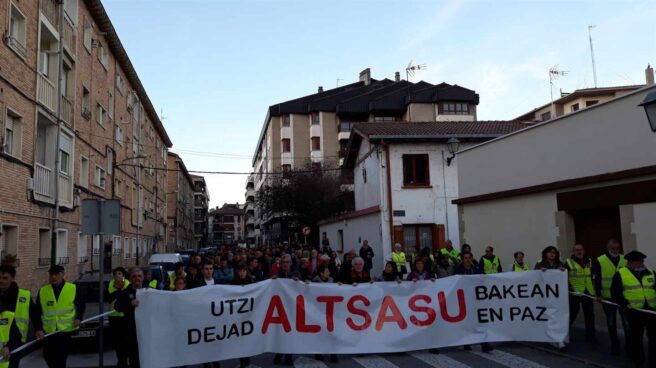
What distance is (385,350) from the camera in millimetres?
8539

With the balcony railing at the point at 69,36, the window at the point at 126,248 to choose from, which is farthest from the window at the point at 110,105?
the window at the point at 126,248

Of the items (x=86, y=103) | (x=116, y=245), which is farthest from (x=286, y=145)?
(x=86, y=103)

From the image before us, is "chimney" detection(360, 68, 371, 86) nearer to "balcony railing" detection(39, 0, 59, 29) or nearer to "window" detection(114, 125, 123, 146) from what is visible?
"window" detection(114, 125, 123, 146)

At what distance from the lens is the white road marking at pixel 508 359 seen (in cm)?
796

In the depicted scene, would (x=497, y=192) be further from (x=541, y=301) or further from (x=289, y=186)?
(x=289, y=186)

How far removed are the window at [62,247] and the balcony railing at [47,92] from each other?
4.35 meters

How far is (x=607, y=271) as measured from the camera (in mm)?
8805

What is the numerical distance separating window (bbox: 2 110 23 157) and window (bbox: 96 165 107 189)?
9.39 metres

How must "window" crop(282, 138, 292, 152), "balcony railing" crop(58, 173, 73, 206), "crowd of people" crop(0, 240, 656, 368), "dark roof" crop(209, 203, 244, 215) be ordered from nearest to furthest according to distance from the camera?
"crowd of people" crop(0, 240, 656, 368), "balcony railing" crop(58, 173, 73, 206), "window" crop(282, 138, 292, 152), "dark roof" crop(209, 203, 244, 215)

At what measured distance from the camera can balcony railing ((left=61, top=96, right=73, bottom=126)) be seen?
19.4 meters

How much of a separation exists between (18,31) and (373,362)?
14237 mm

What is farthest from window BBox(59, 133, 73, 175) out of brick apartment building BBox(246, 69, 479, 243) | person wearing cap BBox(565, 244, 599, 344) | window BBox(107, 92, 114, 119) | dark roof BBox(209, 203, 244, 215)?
dark roof BBox(209, 203, 244, 215)

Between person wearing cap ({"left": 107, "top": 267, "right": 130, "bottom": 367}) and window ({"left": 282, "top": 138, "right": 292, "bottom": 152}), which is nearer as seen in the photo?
person wearing cap ({"left": 107, "top": 267, "right": 130, "bottom": 367})

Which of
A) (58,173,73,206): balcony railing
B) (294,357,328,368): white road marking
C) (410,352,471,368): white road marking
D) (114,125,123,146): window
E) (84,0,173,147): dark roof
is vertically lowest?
(294,357,328,368): white road marking
